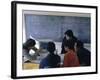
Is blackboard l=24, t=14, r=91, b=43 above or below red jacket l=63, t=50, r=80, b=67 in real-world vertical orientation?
above

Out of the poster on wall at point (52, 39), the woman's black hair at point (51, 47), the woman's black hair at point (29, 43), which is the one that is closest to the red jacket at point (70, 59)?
the poster on wall at point (52, 39)

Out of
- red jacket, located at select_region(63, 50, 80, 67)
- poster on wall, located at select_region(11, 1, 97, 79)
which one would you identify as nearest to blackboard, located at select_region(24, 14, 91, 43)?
poster on wall, located at select_region(11, 1, 97, 79)

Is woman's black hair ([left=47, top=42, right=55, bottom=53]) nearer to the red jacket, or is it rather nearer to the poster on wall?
the poster on wall

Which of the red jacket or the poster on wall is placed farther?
the red jacket

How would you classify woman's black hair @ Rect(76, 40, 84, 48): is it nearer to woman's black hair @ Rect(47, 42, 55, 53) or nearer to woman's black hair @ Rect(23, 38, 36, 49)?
woman's black hair @ Rect(47, 42, 55, 53)

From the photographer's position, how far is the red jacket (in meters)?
1.83

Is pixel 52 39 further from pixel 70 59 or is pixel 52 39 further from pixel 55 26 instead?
pixel 70 59

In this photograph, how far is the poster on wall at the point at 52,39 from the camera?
1.68 meters

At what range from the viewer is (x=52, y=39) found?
179cm

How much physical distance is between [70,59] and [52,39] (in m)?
0.23

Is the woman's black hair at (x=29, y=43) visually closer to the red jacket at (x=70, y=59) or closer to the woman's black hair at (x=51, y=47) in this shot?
the woman's black hair at (x=51, y=47)

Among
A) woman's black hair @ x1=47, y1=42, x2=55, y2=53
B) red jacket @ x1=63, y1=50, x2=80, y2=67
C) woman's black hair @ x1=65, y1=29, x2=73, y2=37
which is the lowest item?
red jacket @ x1=63, y1=50, x2=80, y2=67

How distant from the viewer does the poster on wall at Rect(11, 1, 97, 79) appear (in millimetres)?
1679

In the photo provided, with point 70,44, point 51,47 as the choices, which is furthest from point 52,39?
point 70,44
